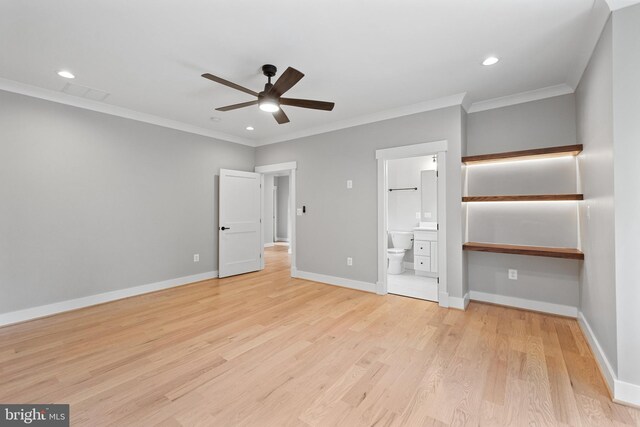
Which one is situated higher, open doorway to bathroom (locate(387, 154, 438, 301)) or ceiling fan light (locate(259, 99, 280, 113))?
ceiling fan light (locate(259, 99, 280, 113))

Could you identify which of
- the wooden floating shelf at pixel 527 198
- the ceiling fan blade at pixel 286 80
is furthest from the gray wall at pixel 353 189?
the ceiling fan blade at pixel 286 80

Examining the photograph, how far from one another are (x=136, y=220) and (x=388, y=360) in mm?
3880

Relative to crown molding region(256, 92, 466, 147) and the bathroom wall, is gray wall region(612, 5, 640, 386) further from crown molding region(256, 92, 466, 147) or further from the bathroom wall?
the bathroom wall

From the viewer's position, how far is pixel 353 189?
435cm

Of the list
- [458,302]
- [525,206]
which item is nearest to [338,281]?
[458,302]

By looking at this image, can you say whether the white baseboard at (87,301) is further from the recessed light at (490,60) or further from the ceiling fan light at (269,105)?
the recessed light at (490,60)

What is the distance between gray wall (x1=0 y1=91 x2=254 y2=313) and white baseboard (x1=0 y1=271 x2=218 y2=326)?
0.23 feet

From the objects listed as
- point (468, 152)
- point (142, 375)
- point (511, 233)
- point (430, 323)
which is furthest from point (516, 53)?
point (142, 375)

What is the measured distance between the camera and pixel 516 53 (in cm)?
253

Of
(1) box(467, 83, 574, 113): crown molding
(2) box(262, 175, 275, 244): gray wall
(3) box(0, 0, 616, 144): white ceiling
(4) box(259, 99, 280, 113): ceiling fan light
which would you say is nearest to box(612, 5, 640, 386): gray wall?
(3) box(0, 0, 616, 144): white ceiling

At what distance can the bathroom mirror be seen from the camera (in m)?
5.38

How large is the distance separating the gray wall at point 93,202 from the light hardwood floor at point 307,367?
559mm

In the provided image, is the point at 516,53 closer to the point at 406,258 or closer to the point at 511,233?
the point at 511,233

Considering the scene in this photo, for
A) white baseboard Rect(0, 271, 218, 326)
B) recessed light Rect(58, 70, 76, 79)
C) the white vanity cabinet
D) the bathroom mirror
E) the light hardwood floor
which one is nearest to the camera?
the light hardwood floor
